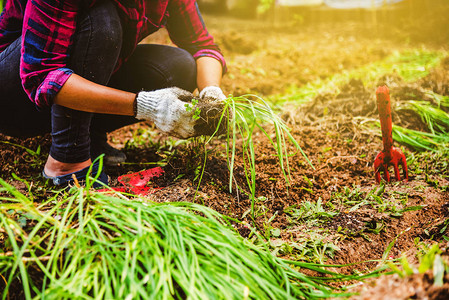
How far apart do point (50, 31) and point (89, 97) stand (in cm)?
27

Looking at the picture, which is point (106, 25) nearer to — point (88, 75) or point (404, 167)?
point (88, 75)

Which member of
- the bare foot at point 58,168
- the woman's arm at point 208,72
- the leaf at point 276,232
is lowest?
the leaf at point 276,232

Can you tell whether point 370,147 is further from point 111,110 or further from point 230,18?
point 230,18

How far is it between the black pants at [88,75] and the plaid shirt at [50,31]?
6 cm

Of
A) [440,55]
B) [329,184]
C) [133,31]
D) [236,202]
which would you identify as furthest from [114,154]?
[440,55]

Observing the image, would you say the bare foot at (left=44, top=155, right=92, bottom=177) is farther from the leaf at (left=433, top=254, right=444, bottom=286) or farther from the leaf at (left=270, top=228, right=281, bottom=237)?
the leaf at (left=433, top=254, right=444, bottom=286)

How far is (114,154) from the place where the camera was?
175 centimetres

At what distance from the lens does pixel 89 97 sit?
4.02 feet

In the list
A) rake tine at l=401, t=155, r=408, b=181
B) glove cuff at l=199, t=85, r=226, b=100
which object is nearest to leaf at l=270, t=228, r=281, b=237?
glove cuff at l=199, t=85, r=226, b=100

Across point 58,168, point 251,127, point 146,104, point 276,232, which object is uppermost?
point 146,104

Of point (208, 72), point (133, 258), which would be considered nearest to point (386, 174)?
point (208, 72)

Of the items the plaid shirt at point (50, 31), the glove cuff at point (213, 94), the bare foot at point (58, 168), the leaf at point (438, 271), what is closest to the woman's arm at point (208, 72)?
the glove cuff at point (213, 94)

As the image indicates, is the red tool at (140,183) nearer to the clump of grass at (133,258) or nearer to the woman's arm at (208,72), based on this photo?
the clump of grass at (133,258)

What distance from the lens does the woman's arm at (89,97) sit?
1.21m
